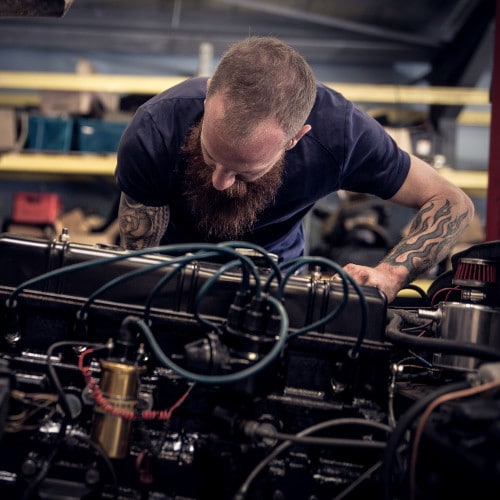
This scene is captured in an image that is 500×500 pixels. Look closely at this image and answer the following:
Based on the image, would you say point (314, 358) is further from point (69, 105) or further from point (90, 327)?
point (69, 105)

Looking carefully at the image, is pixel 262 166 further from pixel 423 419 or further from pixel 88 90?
pixel 88 90

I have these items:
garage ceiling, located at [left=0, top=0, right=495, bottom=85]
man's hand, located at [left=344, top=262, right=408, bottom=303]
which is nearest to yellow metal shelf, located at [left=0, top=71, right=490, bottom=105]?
garage ceiling, located at [left=0, top=0, right=495, bottom=85]

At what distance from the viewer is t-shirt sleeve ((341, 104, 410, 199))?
59.4 inches

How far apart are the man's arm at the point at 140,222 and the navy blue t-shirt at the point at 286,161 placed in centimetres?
3

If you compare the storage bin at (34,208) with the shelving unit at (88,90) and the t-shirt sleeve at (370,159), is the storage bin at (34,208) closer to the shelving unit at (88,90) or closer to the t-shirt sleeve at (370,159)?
the shelving unit at (88,90)

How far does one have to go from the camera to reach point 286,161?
4.78ft

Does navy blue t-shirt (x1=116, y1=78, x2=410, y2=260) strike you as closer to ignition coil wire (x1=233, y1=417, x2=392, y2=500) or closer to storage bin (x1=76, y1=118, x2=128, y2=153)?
ignition coil wire (x1=233, y1=417, x2=392, y2=500)

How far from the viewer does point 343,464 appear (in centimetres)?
84

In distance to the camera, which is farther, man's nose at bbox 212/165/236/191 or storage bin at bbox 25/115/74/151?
storage bin at bbox 25/115/74/151

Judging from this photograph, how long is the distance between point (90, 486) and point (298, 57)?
97 centimetres

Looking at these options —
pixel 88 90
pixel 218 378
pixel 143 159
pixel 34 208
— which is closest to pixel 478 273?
pixel 218 378

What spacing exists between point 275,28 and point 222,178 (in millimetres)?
2912

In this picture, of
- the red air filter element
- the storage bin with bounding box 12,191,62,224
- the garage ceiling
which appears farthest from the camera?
the garage ceiling

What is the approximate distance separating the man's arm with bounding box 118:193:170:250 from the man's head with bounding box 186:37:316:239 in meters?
0.20
